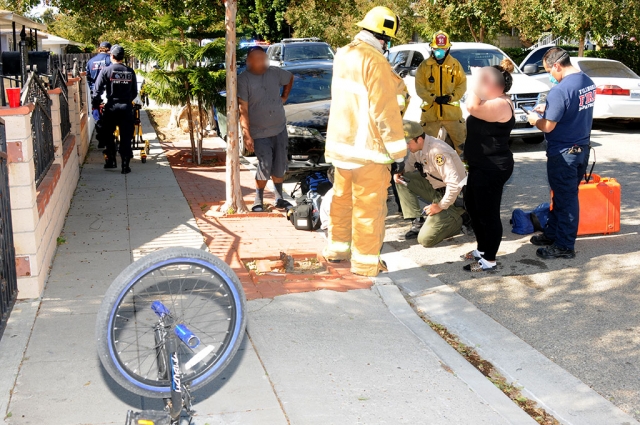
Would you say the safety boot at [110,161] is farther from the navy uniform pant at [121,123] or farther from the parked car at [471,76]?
the parked car at [471,76]

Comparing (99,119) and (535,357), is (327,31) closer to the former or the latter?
(99,119)

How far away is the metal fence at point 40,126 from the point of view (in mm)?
6836

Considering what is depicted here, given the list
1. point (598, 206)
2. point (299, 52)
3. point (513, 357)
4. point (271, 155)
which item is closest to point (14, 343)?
point (513, 357)

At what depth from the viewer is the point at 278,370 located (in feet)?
15.8

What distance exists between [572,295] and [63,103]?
683cm

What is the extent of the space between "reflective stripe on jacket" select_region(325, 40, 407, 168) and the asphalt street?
1.41 metres

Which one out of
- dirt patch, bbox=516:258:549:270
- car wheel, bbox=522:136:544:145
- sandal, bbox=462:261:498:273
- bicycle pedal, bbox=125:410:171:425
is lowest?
dirt patch, bbox=516:258:549:270

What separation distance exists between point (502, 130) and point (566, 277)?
1.48 metres

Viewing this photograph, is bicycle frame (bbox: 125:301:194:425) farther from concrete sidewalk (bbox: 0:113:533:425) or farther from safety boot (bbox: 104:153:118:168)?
safety boot (bbox: 104:153:118:168)

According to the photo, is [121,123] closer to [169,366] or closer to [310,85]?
[310,85]

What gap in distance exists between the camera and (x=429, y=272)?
7117mm

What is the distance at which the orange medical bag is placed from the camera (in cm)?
800

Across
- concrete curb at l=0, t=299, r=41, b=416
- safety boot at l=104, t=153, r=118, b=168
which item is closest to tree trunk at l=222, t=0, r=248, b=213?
concrete curb at l=0, t=299, r=41, b=416

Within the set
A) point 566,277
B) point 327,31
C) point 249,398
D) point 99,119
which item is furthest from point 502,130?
point 327,31
